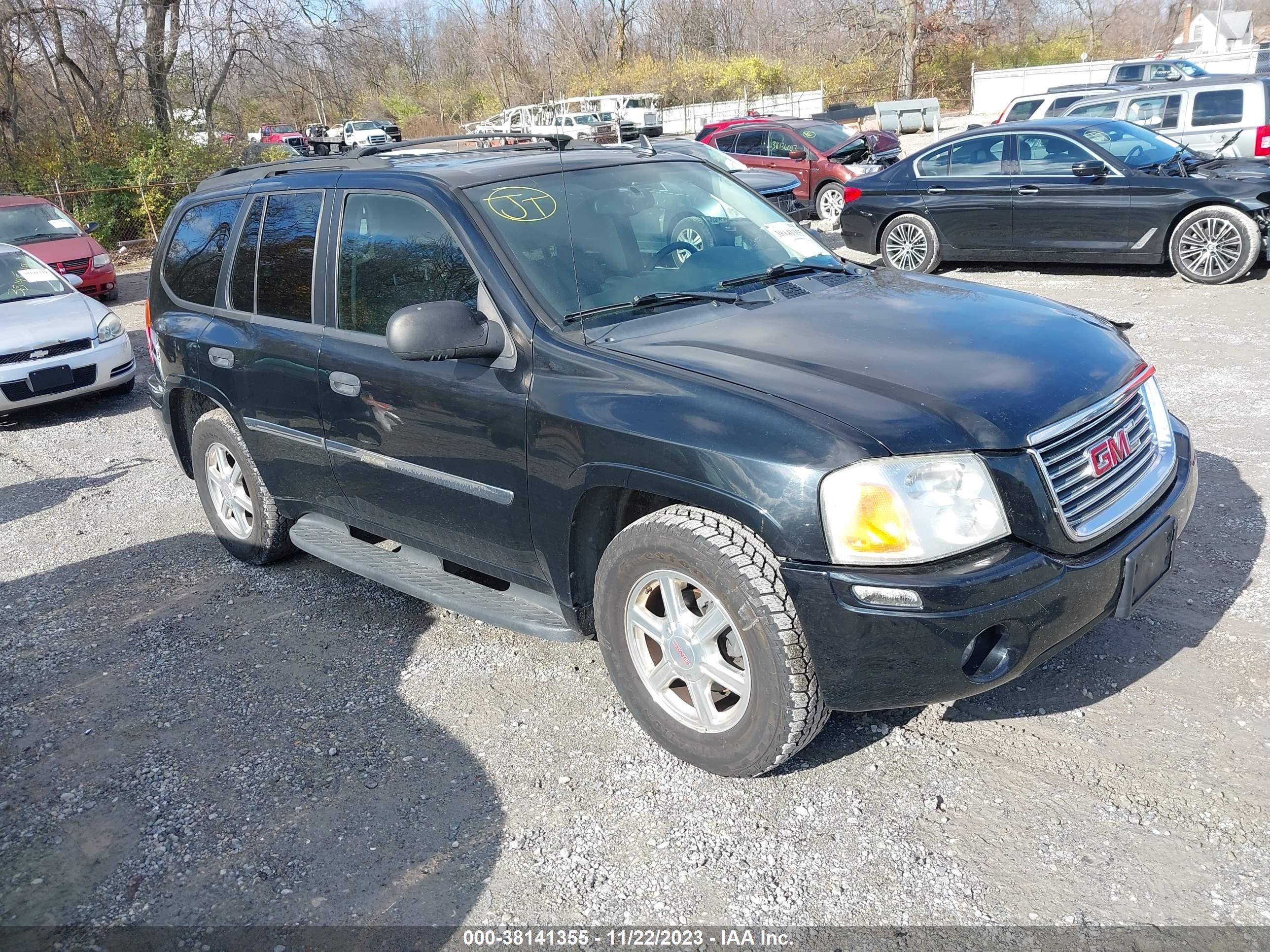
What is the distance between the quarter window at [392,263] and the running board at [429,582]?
3.20 feet

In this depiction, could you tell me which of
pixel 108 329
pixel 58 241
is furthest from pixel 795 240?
pixel 58 241

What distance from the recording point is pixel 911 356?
127 inches

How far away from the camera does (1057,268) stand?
1206 cm

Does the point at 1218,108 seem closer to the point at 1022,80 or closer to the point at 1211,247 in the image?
the point at 1211,247

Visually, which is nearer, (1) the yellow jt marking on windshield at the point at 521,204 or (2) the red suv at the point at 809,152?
(1) the yellow jt marking on windshield at the point at 521,204

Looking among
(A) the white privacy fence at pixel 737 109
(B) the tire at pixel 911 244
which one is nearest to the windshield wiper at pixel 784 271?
(B) the tire at pixel 911 244

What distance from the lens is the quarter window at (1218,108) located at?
509 inches

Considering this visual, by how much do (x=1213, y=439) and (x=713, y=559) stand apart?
4.30m

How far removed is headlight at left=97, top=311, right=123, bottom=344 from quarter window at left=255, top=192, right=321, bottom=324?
5.40 m

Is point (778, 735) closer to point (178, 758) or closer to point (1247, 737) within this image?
point (1247, 737)

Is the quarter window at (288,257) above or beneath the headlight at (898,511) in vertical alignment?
above

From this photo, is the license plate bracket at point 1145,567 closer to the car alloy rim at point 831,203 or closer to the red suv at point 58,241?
the car alloy rim at point 831,203

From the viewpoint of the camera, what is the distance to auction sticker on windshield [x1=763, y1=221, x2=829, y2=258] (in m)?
4.36

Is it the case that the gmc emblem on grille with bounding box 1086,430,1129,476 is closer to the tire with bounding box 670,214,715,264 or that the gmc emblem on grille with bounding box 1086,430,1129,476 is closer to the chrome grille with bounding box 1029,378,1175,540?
the chrome grille with bounding box 1029,378,1175,540
